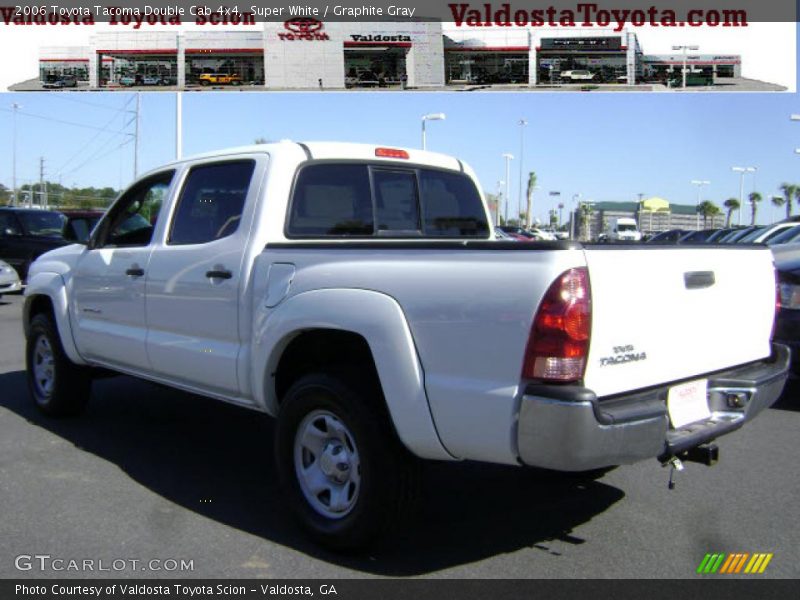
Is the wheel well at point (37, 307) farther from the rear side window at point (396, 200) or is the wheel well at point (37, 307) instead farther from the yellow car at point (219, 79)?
the yellow car at point (219, 79)

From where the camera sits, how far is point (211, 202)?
4637 millimetres

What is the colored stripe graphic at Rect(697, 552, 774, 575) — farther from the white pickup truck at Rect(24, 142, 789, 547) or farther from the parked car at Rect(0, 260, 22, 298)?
the parked car at Rect(0, 260, 22, 298)

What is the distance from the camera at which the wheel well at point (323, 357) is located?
11.9 feet

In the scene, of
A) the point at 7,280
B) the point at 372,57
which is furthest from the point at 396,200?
the point at 372,57

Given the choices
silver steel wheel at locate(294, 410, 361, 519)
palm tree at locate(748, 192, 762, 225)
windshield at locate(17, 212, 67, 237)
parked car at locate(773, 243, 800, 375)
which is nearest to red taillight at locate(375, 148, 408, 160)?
silver steel wheel at locate(294, 410, 361, 519)

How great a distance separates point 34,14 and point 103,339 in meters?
23.9

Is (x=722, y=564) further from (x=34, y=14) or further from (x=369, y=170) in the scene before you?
(x=34, y=14)

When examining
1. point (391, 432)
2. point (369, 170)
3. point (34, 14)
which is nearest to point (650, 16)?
point (34, 14)

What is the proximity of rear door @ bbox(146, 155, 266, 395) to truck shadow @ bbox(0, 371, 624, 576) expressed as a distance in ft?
2.17

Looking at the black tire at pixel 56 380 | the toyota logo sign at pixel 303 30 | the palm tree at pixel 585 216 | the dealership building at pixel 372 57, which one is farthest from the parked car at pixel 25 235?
the toyota logo sign at pixel 303 30

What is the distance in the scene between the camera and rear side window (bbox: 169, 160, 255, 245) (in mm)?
4395

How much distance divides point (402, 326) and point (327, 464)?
0.88 meters

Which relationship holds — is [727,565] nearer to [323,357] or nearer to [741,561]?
[741,561]

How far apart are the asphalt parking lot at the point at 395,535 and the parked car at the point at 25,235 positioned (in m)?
11.9
